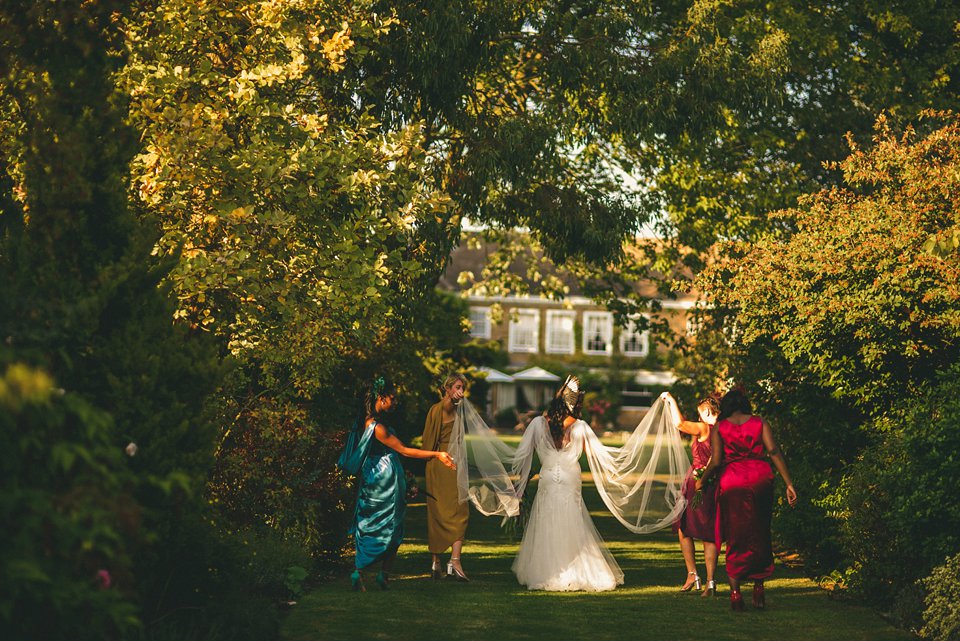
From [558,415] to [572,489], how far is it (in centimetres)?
86

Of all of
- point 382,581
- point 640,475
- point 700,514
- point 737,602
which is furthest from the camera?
point 640,475

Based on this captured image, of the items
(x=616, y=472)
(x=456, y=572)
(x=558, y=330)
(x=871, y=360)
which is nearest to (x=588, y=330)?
(x=558, y=330)

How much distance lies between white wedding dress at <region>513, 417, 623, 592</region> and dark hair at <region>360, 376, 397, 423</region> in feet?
6.52

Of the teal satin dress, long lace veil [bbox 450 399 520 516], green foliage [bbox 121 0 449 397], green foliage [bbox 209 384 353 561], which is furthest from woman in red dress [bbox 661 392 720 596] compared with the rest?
green foliage [bbox 209 384 353 561]

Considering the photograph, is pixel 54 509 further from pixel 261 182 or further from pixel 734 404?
pixel 734 404

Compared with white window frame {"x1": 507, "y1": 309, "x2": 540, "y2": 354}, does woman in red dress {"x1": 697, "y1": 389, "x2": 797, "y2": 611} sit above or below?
below

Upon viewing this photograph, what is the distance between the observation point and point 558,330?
67.9 m

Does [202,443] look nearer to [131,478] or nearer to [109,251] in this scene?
[109,251]

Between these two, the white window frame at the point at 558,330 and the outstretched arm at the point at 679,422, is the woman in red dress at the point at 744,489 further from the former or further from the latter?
the white window frame at the point at 558,330

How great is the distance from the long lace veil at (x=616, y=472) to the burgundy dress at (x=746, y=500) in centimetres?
174

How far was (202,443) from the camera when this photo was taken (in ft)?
26.0

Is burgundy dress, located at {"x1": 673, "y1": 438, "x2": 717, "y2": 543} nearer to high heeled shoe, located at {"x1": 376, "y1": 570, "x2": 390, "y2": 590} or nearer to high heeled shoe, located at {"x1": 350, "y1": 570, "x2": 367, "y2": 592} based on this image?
high heeled shoe, located at {"x1": 376, "y1": 570, "x2": 390, "y2": 590}

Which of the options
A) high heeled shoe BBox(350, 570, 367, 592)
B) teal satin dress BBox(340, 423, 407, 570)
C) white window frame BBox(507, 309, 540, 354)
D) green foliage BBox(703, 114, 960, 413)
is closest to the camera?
green foliage BBox(703, 114, 960, 413)

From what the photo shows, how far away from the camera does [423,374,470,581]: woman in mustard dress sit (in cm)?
1287
